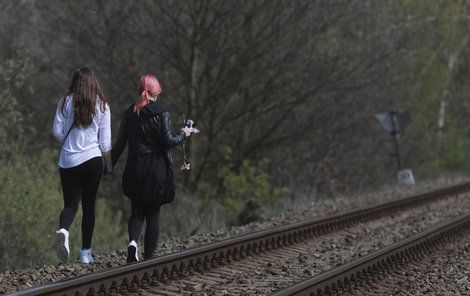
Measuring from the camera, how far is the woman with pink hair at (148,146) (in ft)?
26.5

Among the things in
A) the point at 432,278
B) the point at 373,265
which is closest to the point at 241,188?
the point at 373,265

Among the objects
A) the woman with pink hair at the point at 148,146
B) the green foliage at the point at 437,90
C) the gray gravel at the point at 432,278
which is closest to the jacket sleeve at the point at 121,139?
the woman with pink hair at the point at 148,146

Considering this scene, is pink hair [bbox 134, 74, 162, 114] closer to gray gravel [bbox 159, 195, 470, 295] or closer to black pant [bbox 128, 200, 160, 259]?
black pant [bbox 128, 200, 160, 259]

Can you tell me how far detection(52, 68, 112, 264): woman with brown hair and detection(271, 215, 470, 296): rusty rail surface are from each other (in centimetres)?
220

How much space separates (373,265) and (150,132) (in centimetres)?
258

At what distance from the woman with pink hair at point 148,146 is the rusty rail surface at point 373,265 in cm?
171

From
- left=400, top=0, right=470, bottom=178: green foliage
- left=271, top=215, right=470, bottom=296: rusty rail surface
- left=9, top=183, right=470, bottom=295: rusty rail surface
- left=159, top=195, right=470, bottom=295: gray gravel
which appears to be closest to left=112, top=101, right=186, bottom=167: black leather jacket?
left=9, top=183, right=470, bottom=295: rusty rail surface

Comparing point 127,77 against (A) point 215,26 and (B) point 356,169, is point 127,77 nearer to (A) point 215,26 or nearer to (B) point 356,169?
(A) point 215,26

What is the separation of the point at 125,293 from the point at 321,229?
5310 mm

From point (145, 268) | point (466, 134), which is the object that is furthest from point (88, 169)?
point (466, 134)

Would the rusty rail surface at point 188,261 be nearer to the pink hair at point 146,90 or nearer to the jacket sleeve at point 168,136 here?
the jacket sleeve at point 168,136

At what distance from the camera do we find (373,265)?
8688 mm

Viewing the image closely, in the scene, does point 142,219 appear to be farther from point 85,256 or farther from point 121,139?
point 121,139

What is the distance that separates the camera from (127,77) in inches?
896
